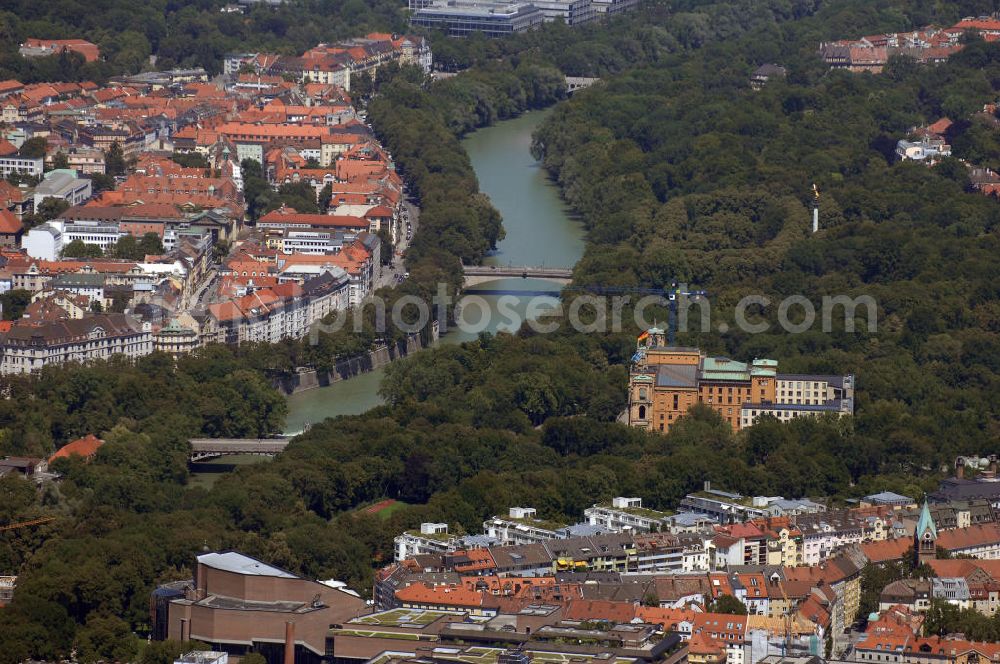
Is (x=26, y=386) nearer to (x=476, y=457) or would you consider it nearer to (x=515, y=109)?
(x=476, y=457)

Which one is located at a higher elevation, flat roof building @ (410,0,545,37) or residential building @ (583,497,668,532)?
flat roof building @ (410,0,545,37)

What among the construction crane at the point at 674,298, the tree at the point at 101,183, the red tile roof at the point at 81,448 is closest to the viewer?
the red tile roof at the point at 81,448

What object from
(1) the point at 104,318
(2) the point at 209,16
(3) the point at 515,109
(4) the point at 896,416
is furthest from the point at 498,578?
(2) the point at 209,16

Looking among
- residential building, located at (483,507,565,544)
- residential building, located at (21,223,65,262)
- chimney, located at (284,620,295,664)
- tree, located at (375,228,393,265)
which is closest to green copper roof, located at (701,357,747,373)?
residential building, located at (483,507,565,544)

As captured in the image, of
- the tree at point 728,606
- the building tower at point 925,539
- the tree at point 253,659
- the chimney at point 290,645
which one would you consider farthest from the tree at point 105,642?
the building tower at point 925,539

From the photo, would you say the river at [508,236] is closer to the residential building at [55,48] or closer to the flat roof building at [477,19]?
the flat roof building at [477,19]

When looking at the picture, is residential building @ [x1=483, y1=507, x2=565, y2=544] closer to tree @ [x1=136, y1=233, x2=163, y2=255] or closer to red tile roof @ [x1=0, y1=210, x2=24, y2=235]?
tree @ [x1=136, y1=233, x2=163, y2=255]
